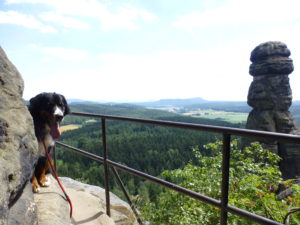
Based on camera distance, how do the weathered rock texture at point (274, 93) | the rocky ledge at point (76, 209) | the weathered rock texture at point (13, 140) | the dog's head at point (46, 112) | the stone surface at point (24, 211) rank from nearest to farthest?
the weathered rock texture at point (13, 140)
the stone surface at point (24, 211)
the rocky ledge at point (76, 209)
the dog's head at point (46, 112)
the weathered rock texture at point (274, 93)

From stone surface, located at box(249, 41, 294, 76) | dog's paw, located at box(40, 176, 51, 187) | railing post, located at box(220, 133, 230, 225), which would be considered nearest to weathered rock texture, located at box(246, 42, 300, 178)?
stone surface, located at box(249, 41, 294, 76)

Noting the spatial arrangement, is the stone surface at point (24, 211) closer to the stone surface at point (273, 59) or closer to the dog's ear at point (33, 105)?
the dog's ear at point (33, 105)

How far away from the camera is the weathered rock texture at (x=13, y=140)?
153cm

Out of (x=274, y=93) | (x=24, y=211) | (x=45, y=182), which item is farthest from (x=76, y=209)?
(x=274, y=93)

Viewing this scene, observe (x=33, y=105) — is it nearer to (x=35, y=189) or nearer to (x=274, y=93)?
(x=35, y=189)

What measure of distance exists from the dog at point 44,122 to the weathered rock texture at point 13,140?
1.78 ft

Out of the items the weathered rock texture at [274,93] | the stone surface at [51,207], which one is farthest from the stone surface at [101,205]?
the weathered rock texture at [274,93]

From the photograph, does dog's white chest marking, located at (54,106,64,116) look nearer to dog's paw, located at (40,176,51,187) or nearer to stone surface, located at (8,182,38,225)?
dog's paw, located at (40,176,51,187)

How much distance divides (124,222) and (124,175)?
40.0 metres

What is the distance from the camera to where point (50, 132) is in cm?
288

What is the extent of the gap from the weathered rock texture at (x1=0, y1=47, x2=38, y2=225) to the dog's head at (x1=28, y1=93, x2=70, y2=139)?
54cm

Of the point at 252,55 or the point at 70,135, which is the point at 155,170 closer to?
the point at 252,55

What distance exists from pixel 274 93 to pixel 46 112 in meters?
29.3

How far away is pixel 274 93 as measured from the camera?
28.3 m
